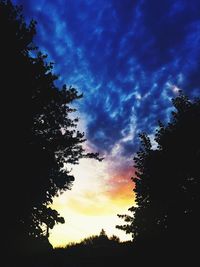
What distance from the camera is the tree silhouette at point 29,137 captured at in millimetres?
14594

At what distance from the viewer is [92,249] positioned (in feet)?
42.7

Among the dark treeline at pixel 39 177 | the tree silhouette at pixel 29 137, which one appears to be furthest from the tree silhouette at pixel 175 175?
the tree silhouette at pixel 29 137

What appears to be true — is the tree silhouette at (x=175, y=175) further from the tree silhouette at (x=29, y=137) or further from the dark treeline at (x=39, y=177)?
the tree silhouette at (x=29, y=137)

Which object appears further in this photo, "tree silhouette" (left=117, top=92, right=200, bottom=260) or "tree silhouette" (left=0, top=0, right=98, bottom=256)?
"tree silhouette" (left=117, top=92, right=200, bottom=260)

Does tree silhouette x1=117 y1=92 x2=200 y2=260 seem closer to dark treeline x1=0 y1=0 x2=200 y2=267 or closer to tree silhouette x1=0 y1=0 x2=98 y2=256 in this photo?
dark treeline x1=0 y1=0 x2=200 y2=267

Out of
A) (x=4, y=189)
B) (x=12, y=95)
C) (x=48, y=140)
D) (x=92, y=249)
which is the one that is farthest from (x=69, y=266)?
(x=12, y=95)

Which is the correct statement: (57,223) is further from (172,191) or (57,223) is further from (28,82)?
(172,191)

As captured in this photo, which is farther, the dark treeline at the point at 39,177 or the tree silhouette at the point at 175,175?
the tree silhouette at the point at 175,175

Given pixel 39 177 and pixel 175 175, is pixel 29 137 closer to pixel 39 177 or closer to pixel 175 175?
pixel 39 177

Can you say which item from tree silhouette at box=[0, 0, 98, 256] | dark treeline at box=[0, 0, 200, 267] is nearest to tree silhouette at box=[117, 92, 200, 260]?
dark treeline at box=[0, 0, 200, 267]

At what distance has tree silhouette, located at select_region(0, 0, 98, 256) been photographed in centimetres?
1459

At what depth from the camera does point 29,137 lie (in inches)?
625

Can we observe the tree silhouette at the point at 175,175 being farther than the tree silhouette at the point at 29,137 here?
Yes

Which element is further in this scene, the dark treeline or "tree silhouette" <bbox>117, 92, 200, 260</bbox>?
"tree silhouette" <bbox>117, 92, 200, 260</bbox>
